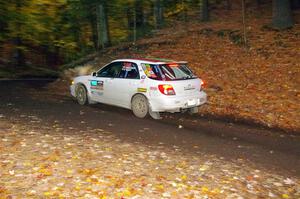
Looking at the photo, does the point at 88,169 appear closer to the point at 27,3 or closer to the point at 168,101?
the point at 168,101

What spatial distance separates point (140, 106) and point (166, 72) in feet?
4.13

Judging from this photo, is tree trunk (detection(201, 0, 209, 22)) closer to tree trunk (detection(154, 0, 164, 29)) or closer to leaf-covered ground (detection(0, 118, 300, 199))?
tree trunk (detection(154, 0, 164, 29))

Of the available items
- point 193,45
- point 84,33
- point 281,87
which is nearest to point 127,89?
point 281,87

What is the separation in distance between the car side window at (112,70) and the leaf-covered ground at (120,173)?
3484 mm

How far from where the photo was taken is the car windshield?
1033 centimetres

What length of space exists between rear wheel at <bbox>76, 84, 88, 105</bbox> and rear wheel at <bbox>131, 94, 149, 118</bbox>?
231cm

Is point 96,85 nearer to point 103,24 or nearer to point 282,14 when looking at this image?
point 282,14

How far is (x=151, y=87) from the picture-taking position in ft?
33.9

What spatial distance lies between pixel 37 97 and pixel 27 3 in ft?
29.0

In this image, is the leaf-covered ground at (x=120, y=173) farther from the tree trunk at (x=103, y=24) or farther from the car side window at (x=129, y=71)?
the tree trunk at (x=103, y=24)

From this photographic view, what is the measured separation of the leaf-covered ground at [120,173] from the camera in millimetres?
5699

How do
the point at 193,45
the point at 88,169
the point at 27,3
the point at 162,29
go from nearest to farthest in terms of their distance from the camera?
the point at 88,169, the point at 193,45, the point at 27,3, the point at 162,29

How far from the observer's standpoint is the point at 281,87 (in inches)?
514

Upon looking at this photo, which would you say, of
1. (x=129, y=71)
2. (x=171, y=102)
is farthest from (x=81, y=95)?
(x=171, y=102)
